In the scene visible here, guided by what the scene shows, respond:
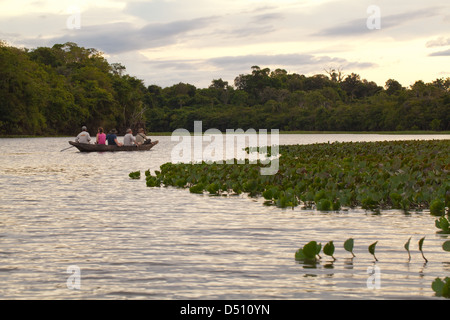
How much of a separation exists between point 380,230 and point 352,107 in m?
88.0

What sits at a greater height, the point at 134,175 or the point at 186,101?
the point at 186,101

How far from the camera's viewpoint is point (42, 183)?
57.2ft

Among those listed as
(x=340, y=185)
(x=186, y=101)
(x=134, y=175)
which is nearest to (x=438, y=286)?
(x=340, y=185)

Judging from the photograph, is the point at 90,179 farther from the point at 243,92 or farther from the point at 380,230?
the point at 243,92

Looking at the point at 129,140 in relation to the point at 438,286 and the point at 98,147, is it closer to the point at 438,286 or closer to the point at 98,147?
the point at 98,147

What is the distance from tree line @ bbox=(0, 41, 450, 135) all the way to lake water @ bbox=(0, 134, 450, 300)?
5820 centimetres

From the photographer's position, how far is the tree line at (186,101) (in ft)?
227

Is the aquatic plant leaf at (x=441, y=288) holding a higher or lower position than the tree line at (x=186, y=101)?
lower

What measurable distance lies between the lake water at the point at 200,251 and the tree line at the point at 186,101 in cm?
5820

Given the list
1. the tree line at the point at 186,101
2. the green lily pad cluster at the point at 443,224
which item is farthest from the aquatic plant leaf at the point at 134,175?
the tree line at the point at 186,101

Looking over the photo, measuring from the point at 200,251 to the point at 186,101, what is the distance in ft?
354

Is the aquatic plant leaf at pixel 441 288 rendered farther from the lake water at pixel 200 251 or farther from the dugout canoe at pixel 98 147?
the dugout canoe at pixel 98 147

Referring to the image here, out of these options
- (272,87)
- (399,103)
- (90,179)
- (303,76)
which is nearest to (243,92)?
(272,87)

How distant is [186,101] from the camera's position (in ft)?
376
